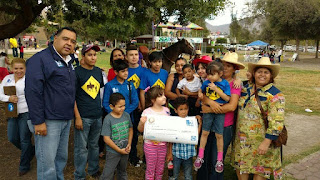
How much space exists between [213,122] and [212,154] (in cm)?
48

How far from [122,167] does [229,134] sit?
1.60 m

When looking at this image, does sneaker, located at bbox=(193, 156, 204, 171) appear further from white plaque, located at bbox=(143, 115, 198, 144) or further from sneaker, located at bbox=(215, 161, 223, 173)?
white plaque, located at bbox=(143, 115, 198, 144)

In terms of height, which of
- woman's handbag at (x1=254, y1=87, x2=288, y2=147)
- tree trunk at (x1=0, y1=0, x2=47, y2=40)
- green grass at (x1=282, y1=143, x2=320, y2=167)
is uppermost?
Result: tree trunk at (x1=0, y1=0, x2=47, y2=40)

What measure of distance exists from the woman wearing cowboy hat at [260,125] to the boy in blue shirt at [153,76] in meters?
1.44

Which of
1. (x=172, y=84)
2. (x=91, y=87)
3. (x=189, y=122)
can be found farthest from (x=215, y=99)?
(x=91, y=87)

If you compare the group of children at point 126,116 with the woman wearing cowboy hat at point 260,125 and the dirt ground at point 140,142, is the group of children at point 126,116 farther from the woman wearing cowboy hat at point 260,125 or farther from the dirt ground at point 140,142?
the dirt ground at point 140,142

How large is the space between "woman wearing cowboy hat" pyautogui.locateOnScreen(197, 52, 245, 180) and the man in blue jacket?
181 cm

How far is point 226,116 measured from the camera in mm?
3246

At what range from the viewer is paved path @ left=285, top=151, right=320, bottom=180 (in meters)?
4.09

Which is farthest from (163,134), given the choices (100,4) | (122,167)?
(100,4)

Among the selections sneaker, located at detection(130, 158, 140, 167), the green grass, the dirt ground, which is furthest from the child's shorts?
the green grass

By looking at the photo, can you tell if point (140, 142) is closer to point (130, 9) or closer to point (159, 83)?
point (159, 83)

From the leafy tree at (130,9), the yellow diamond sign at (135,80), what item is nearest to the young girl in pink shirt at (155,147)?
the yellow diamond sign at (135,80)

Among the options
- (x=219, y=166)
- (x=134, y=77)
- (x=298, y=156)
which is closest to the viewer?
(x=219, y=166)
